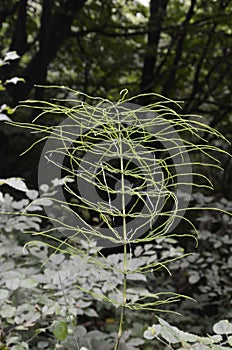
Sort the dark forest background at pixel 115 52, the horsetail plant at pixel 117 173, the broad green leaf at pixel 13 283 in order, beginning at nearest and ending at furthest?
1. the horsetail plant at pixel 117 173
2. the broad green leaf at pixel 13 283
3. the dark forest background at pixel 115 52

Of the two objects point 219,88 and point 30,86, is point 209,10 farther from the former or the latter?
point 30,86

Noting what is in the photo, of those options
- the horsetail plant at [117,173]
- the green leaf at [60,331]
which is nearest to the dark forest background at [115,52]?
the horsetail plant at [117,173]

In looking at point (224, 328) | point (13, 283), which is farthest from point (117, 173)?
point (224, 328)

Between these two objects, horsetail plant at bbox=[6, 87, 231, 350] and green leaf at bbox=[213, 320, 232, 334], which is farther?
green leaf at bbox=[213, 320, 232, 334]

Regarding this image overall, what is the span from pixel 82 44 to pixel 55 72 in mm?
270

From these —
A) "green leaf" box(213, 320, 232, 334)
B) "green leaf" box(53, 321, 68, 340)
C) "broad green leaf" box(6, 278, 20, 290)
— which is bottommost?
"broad green leaf" box(6, 278, 20, 290)

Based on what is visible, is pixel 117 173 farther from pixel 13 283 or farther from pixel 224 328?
pixel 224 328

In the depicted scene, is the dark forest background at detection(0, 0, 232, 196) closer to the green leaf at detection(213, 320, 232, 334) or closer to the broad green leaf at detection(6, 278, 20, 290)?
the broad green leaf at detection(6, 278, 20, 290)

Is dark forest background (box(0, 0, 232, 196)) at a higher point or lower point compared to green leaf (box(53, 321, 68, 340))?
higher

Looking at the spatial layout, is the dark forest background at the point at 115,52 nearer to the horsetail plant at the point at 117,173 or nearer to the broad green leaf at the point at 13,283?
the horsetail plant at the point at 117,173

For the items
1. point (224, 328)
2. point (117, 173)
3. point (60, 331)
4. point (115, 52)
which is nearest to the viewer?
point (224, 328)

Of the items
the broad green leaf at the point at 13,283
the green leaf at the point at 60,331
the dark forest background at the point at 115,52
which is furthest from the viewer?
the dark forest background at the point at 115,52

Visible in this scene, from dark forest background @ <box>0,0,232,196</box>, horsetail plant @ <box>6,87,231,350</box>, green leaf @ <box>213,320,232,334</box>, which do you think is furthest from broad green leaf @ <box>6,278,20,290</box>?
dark forest background @ <box>0,0,232,196</box>

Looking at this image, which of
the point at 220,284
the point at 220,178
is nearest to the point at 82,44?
the point at 220,178
